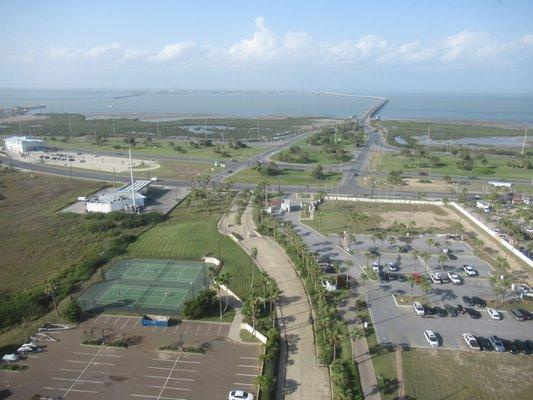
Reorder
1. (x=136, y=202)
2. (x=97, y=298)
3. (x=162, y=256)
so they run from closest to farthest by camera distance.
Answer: (x=97, y=298) → (x=162, y=256) → (x=136, y=202)

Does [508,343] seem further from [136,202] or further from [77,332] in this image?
[136,202]

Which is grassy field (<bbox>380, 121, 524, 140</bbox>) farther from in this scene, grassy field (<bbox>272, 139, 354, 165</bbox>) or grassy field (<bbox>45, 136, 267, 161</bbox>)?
grassy field (<bbox>45, 136, 267, 161</bbox>)

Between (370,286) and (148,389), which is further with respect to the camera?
(370,286)

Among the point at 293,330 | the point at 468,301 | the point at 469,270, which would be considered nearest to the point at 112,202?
the point at 293,330

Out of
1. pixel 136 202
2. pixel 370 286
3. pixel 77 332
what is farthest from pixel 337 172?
pixel 77 332

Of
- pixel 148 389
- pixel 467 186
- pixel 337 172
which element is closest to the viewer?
pixel 148 389
